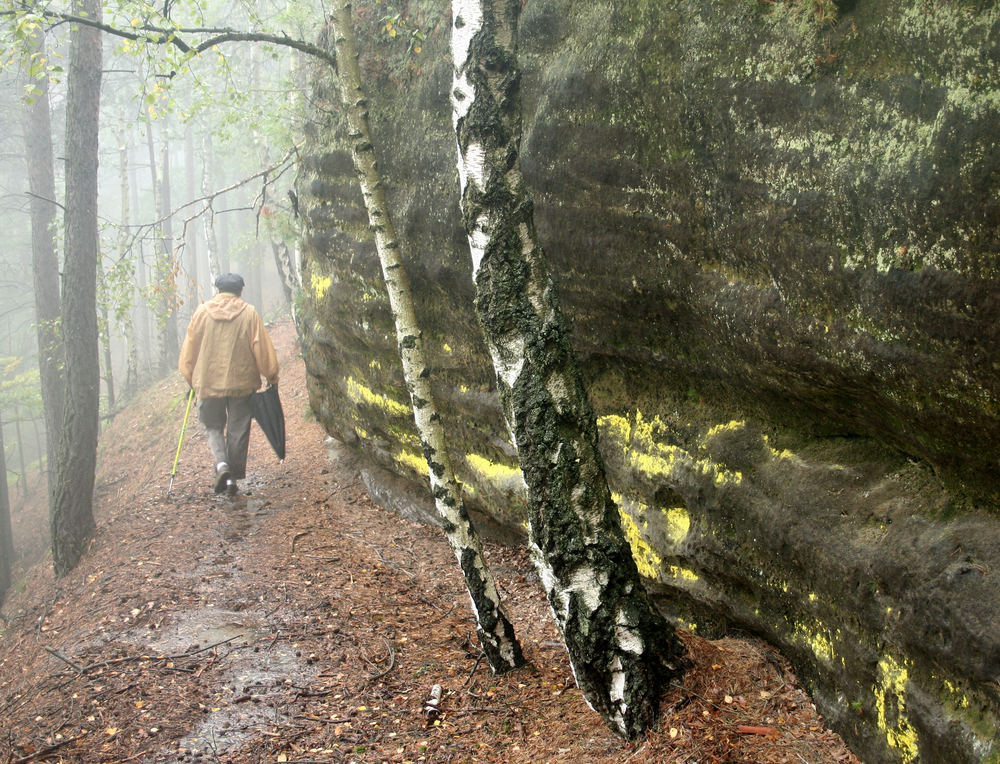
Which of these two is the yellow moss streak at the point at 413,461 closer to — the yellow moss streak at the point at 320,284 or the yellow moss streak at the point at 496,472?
the yellow moss streak at the point at 496,472

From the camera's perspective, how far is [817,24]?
384cm

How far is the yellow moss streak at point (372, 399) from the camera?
841 centimetres

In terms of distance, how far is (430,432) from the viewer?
512 centimetres

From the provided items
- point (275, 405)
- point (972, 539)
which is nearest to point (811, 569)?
point (972, 539)

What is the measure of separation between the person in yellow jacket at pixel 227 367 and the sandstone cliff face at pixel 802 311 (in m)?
3.85

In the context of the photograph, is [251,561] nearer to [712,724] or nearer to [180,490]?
[180,490]

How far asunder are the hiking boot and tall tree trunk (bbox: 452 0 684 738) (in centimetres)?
647

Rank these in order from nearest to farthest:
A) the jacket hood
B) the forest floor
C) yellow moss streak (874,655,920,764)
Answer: yellow moss streak (874,655,920,764) → the forest floor → the jacket hood

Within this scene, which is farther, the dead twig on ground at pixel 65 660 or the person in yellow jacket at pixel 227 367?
the person in yellow jacket at pixel 227 367

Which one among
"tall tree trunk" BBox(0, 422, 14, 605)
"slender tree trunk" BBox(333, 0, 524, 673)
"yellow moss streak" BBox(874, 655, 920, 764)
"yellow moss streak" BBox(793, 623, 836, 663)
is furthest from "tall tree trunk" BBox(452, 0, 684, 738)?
"tall tree trunk" BBox(0, 422, 14, 605)

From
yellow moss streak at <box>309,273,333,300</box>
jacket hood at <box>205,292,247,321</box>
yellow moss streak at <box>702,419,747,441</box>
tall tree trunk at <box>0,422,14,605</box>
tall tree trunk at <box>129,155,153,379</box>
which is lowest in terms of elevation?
tall tree trunk at <box>0,422,14,605</box>

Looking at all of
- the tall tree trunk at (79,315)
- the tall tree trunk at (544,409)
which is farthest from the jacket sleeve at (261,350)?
the tall tree trunk at (544,409)

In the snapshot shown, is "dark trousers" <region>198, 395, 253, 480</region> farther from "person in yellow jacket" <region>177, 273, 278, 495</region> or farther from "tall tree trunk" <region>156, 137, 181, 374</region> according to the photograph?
"tall tree trunk" <region>156, 137, 181, 374</region>

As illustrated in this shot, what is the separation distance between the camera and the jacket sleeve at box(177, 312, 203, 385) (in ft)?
31.1
